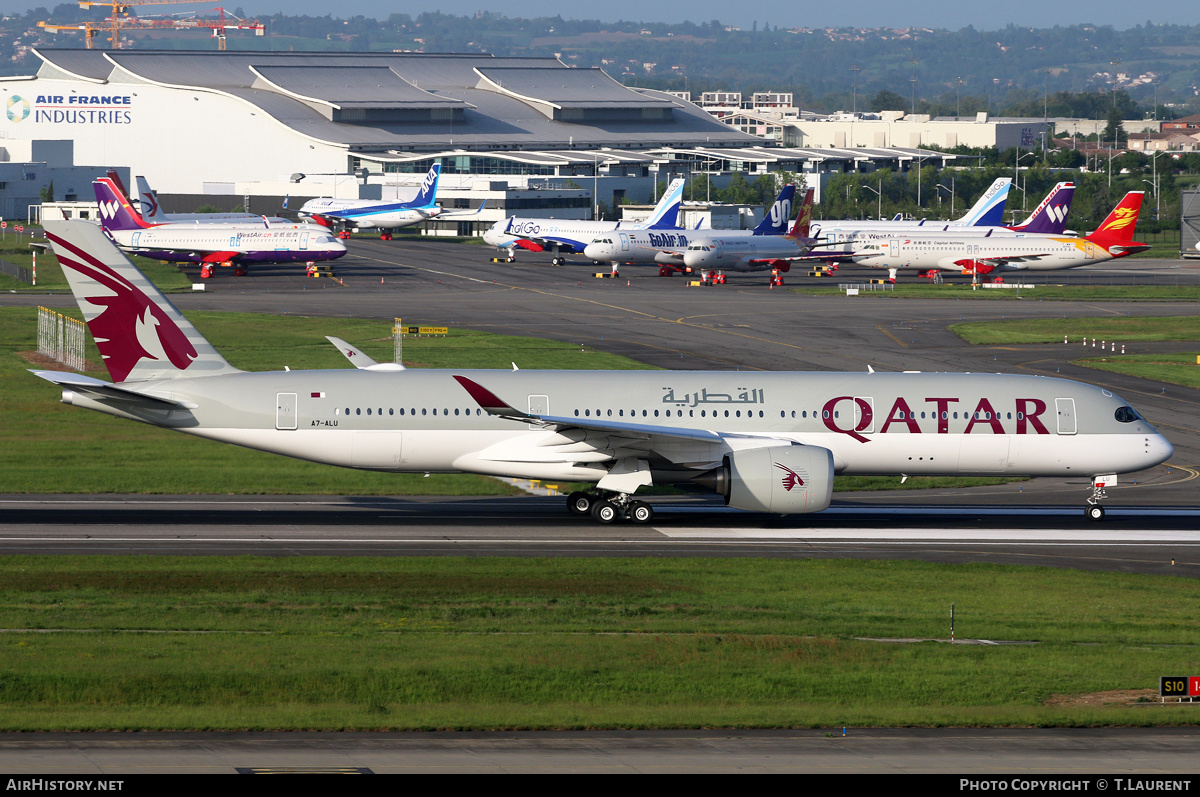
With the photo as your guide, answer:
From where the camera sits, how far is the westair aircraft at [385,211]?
529ft

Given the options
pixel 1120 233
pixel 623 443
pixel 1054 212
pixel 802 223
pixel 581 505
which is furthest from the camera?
pixel 1054 212

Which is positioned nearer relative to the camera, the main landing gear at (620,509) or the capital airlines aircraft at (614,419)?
the capital airlines aircraft at (614,419)

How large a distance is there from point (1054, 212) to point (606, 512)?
99548mm

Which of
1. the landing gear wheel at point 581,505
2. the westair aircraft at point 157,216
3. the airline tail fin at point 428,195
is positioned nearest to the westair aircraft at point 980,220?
the airline tail fin at point 428,195

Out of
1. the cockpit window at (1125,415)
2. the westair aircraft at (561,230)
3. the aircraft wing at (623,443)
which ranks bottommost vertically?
the aircraft wing at (623,443)

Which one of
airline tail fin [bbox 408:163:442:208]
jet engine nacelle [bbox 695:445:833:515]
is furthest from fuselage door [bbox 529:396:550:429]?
airline tail fin [bbox 408:163:442:208]

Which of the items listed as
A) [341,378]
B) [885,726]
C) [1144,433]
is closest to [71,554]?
[341,378]

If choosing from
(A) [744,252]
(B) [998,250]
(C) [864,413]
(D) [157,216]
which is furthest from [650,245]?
(C) [864,413]

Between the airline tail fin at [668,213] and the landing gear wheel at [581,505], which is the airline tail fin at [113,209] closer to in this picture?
the airline tail fin at [668,213]

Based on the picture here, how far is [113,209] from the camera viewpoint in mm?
120625

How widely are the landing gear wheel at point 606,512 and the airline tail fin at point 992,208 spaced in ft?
346

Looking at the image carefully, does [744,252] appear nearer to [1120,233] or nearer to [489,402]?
[1120,233]

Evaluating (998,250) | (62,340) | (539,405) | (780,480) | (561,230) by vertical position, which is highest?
(561,230)
